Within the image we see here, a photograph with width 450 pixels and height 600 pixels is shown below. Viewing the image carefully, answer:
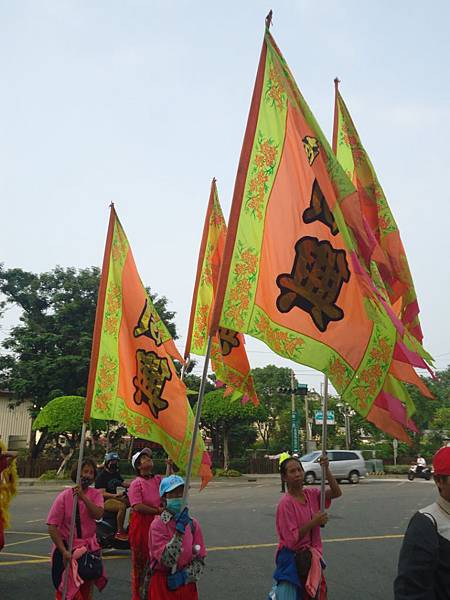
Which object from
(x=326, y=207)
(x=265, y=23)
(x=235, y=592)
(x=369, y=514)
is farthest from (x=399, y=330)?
(x=369, y=514)

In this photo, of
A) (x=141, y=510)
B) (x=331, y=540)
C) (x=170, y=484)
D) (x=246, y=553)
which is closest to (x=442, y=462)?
(x=170, y=484)

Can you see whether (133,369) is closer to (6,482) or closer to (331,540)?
(6,482)

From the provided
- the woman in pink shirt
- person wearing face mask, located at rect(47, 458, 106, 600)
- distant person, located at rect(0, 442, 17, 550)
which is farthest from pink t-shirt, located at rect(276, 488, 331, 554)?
distant person, located at rect(0, 442, 17, 550)

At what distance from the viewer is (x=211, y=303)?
7922 millimetres

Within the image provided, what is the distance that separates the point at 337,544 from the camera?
10.1 metres

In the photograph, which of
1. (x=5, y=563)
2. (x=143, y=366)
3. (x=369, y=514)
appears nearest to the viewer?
(x=143, y=366)

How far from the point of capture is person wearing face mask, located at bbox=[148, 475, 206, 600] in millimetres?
4051

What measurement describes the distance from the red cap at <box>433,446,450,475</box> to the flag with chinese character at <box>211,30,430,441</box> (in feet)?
4.72

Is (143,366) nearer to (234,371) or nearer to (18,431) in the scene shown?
(234,371)

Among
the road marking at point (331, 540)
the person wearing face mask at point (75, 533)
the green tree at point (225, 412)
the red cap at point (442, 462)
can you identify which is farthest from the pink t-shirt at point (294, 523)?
the green tree at point (225, 412)

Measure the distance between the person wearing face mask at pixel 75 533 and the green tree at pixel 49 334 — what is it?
86.6ft

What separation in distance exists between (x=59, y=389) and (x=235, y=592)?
26052 millimetres

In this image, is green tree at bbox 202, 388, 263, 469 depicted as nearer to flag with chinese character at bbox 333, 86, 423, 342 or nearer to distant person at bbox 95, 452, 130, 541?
distant person at bbox 95, 452, 130, 541

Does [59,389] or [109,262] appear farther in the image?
[59,389]
